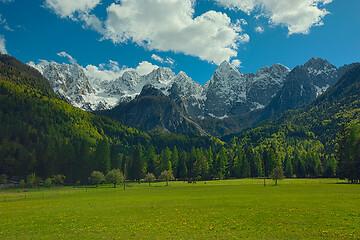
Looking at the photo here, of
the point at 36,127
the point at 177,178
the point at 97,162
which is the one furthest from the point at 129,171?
the point at 36,127

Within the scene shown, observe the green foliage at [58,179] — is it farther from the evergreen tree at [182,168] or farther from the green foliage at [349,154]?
the green foliage at [349,154]

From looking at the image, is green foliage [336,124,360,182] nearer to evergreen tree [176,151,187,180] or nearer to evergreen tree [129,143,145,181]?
evergreen tree [176,151,187,180]

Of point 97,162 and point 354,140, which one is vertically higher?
point 354,140

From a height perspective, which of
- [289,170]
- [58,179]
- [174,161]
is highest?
[174,161]

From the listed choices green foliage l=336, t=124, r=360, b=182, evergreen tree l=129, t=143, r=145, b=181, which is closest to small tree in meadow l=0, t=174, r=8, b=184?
evergreen tree l=129, t=143, r=145, b=181

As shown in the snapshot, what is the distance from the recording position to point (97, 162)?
5202 inches

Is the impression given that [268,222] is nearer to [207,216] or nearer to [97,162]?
[207,216]

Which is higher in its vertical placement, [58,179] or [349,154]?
[349,154]

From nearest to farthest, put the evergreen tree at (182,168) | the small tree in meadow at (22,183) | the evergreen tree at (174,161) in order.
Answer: the small tree in meadow at (22,183), the evergreen tree at (182,168), the evergreen tree at (174,161)

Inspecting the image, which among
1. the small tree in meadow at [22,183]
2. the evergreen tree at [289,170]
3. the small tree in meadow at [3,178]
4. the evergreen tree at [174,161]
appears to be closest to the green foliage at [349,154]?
the evergreen tree at [289,170]

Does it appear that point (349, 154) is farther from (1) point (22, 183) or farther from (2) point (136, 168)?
(1) point (22, 183)

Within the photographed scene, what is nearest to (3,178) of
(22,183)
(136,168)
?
(22,183)

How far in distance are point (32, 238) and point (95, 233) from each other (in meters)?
5.51

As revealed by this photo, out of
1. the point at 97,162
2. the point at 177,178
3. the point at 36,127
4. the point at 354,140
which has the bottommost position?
the point at 177,178
